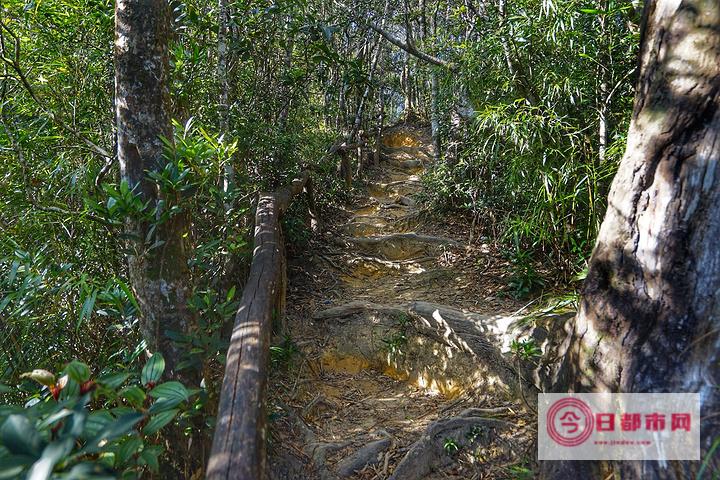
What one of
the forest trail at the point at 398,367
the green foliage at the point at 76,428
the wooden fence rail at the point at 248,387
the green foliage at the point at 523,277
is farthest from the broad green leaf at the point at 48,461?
the green foliage at the point at 523,277

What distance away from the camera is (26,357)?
8.08 feet

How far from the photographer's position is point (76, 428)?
0.95m

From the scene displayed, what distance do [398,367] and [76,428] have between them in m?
2.97

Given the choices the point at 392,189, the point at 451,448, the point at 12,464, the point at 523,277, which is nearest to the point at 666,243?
the point at 451,448

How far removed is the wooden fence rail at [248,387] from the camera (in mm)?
1408

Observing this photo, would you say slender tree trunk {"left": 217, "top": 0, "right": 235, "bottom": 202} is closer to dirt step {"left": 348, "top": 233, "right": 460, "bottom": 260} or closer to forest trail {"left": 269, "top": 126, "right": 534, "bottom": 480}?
forest trail {"left": 269, "top": 126, "right": 534, "bottom": 480}

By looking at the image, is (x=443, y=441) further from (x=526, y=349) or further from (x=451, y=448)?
(x=526, y=349)

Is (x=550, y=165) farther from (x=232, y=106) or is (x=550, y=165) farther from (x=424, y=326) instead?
(x=232, y=106)

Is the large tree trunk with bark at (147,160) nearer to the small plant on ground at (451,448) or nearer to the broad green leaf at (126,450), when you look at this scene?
the broad green leaf at (126,450)

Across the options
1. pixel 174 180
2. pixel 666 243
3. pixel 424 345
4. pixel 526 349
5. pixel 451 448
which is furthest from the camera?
pixel 424 345

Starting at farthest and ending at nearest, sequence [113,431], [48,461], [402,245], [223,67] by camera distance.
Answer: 1. [402,245]
2. [223,67]
3. [113,431]
4. [48,461]

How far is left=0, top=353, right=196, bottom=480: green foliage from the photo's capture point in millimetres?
935

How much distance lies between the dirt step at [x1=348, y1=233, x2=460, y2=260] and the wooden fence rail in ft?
7.63

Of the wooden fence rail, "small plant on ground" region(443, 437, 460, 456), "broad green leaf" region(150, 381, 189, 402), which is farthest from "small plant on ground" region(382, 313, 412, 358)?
"broad green leaf" region(150, 381, 189, 402)
